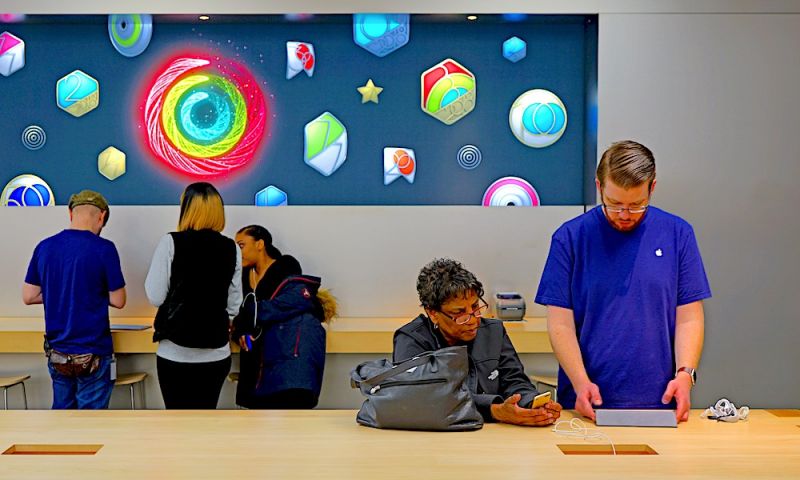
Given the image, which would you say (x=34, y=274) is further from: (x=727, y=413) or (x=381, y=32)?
(x=727, y=413)

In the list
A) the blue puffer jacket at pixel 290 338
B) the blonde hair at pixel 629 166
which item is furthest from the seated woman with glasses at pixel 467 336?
the blue puffer jacket at pixel 290 338

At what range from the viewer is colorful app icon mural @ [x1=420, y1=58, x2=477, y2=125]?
5.73 metres

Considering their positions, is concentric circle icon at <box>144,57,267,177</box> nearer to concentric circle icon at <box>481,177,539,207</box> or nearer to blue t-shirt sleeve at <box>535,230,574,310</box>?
concentric circle icon at <box>481,177,539,207</box>

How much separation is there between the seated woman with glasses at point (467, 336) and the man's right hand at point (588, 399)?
147mm

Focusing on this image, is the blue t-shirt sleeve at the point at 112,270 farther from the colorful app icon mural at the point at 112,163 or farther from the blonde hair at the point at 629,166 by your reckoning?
the blonde hair at the point at 629,166

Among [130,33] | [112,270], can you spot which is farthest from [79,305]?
[130,33]

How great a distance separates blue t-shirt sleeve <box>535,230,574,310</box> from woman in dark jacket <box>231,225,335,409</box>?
1.49 metres

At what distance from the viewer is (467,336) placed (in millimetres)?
3152

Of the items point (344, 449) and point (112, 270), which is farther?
point (112, 270)

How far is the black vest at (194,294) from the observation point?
14.0 ft

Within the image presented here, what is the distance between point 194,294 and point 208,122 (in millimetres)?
1739

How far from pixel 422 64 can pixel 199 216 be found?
1.97 m

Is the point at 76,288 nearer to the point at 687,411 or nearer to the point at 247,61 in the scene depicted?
the point at 247,61

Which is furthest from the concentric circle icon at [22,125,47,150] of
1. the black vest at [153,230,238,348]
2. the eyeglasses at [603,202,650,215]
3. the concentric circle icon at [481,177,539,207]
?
the eyeglasses at [603,202,650,215]
